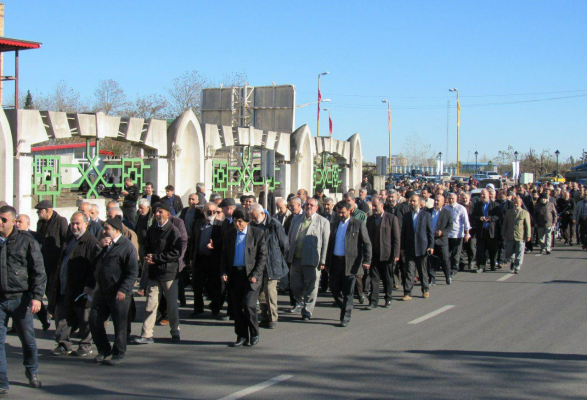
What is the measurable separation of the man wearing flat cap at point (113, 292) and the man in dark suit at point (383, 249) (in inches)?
194

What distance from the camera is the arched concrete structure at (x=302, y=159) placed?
2464cm

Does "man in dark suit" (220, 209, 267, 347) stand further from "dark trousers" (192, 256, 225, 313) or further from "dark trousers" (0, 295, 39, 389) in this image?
"dark trousers" (0, 295, 39, 389)

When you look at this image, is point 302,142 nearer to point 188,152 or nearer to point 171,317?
point 188,152

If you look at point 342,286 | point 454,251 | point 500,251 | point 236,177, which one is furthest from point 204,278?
point 236,177

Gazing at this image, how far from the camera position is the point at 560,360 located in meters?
7.80

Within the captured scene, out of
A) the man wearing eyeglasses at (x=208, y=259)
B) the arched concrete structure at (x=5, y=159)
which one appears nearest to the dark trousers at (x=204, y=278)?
the man wearing eyeglasses at (x=208, y=259)

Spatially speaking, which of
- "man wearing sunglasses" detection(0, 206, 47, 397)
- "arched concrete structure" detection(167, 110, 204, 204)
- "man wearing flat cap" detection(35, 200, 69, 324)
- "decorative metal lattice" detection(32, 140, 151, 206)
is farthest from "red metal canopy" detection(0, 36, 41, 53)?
"man wearing sunglasses" detection(0, 206, 47, 397)

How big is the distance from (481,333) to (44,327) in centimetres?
619

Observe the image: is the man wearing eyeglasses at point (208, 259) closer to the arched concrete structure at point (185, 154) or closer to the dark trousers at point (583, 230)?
the arched concrete structure at point (185, 154)

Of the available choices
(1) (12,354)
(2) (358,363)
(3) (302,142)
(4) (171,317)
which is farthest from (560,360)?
(3) (302,142)

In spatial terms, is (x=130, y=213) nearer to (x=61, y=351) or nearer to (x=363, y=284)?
(x=363, y=284)

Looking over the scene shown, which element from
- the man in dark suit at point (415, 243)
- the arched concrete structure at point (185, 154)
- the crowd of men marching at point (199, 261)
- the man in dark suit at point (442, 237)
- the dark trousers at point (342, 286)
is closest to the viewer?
the crowd of men marching at point (199, 261)

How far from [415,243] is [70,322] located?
6.40m

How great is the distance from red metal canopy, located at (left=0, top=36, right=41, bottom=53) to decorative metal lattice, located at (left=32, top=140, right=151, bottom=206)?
14.7m
